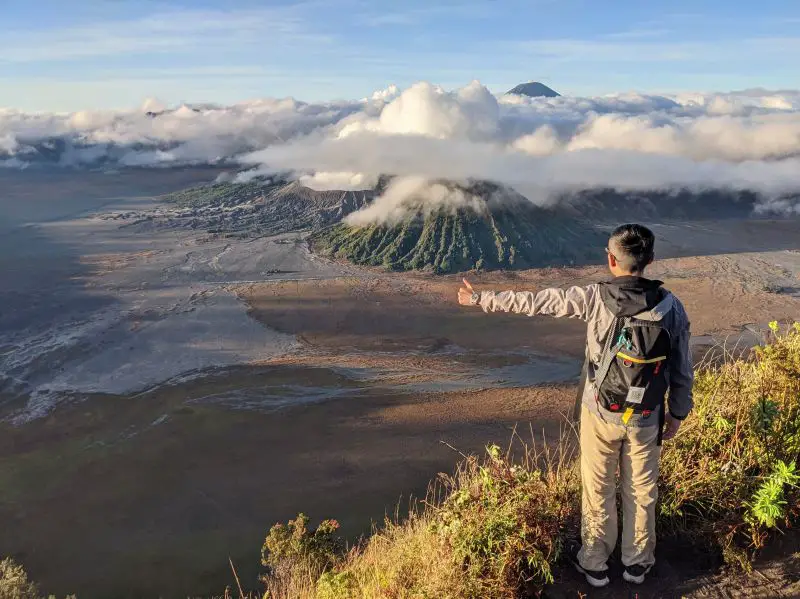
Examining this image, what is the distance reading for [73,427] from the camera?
21734mm

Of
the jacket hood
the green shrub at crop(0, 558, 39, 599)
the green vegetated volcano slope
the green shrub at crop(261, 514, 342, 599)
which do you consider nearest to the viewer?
the jacket hood

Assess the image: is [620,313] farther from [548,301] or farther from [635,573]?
[635,573]

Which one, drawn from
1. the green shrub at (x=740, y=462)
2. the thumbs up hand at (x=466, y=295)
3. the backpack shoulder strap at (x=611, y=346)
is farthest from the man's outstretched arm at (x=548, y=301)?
the green shrub at (x=740, y=462)

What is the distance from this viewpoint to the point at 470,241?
53969 mm

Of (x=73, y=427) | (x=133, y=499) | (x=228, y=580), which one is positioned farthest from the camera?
(x=73, y=427)

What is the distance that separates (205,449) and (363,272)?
29.3 meters

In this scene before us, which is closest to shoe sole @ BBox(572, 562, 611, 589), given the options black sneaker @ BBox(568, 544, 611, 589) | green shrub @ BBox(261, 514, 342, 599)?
black sneaker @ BBox(568, 544, 611, 589)

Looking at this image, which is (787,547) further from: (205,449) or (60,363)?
(60,363)

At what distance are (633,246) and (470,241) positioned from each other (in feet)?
167

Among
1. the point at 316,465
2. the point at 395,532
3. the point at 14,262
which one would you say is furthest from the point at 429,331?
the point at 14,262

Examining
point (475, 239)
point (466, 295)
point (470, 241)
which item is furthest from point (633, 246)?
point (475, 239)

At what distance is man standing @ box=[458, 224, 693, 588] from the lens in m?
3.47

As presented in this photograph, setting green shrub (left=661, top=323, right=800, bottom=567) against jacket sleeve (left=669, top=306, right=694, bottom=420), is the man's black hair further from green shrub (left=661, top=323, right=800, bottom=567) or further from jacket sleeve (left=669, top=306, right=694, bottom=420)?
green shrub (left=661, top=323, right=800, bottom=567)

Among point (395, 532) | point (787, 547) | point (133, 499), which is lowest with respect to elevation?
point (133, 499)
